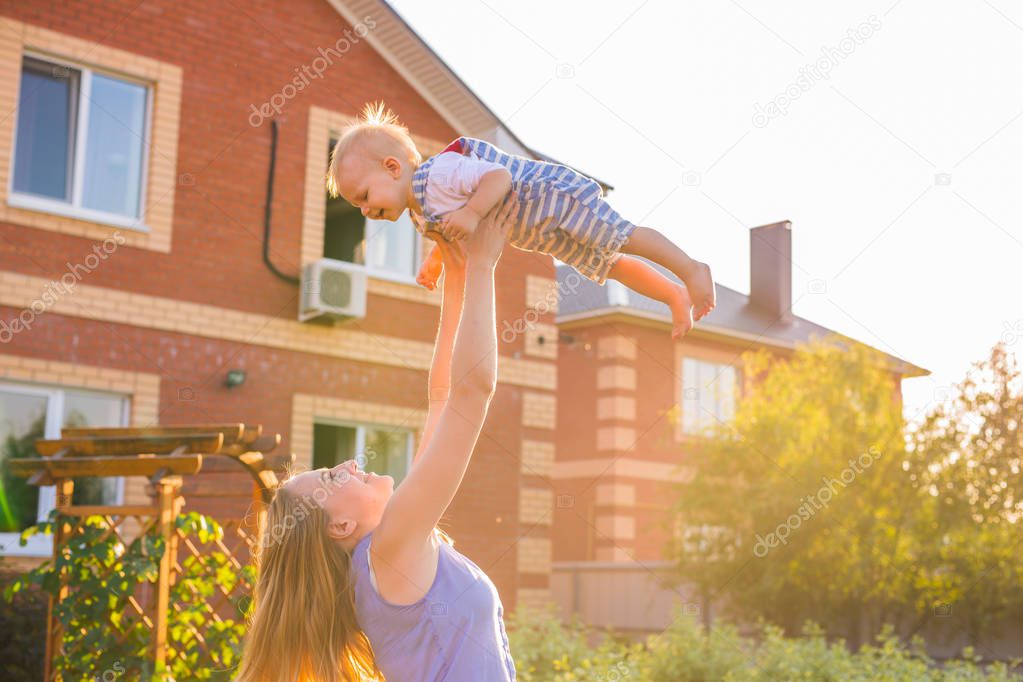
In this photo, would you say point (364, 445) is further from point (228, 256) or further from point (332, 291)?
point (228, 256)

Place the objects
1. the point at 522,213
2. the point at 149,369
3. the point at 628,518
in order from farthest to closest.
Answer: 1. the point at 628,518
2. the point at 149,369
3. the point at 522,213

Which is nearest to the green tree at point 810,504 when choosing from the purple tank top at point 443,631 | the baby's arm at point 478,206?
the baby's arm at point 478,206

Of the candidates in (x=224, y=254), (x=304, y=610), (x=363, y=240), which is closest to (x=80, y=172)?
(x=224, y=254)

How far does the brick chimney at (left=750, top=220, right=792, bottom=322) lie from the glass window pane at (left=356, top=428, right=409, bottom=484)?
464 inches

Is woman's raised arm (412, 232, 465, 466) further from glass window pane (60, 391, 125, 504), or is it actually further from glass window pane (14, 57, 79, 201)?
glass window pane (14, 57, 79, 201)

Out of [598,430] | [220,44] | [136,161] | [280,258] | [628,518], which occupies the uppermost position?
[220,44]

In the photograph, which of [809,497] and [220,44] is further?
[809,497]

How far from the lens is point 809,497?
47.2 ft

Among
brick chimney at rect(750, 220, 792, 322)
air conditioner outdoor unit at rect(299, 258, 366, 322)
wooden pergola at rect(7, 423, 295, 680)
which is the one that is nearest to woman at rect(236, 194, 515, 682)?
wooden pergola at rect(7, 423, 295, 680)

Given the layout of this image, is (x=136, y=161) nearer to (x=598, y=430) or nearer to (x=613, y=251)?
(x=613, y=251)

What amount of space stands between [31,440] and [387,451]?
356 centimetres

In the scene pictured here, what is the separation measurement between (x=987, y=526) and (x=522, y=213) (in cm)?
1079

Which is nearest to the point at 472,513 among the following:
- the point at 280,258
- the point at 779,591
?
the point at 280,258

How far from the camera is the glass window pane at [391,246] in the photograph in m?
12.0
